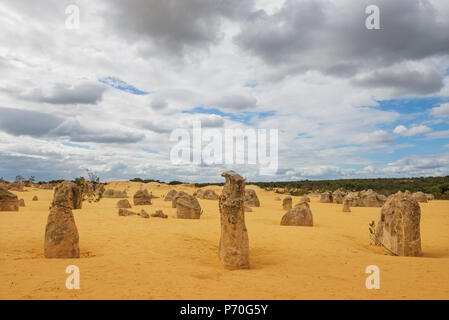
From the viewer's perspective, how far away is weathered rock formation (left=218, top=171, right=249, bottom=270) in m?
7.87

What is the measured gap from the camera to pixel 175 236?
1152cm

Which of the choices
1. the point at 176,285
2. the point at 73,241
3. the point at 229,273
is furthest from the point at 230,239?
Result: the point at 73,241

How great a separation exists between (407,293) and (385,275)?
139cm

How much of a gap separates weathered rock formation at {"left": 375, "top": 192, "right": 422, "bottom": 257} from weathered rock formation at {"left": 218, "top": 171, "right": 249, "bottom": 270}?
552cm

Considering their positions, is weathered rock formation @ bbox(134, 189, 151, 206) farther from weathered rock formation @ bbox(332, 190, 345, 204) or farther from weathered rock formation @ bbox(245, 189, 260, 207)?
weathered rock formation @ bbox(332, 190, 345, 204)

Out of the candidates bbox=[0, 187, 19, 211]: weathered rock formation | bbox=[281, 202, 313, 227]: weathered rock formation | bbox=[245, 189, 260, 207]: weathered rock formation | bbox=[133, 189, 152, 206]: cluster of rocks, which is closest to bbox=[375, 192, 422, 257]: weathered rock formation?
bbox=[281, 202, 313, 227]: weathered rock formation

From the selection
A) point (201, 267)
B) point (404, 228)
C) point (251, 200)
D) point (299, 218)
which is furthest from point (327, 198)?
point (201, 267)

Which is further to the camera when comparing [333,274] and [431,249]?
[431,249]

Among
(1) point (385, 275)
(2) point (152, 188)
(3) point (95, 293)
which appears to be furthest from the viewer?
(2) point (152, 188)

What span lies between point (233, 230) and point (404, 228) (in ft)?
19.4

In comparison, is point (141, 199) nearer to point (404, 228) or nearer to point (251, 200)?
point (251, 200)

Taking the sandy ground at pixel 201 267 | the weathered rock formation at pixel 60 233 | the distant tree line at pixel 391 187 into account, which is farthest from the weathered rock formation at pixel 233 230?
the distant tree line at pixel 391 187

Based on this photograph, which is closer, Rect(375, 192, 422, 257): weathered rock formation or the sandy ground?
the sandy ground
